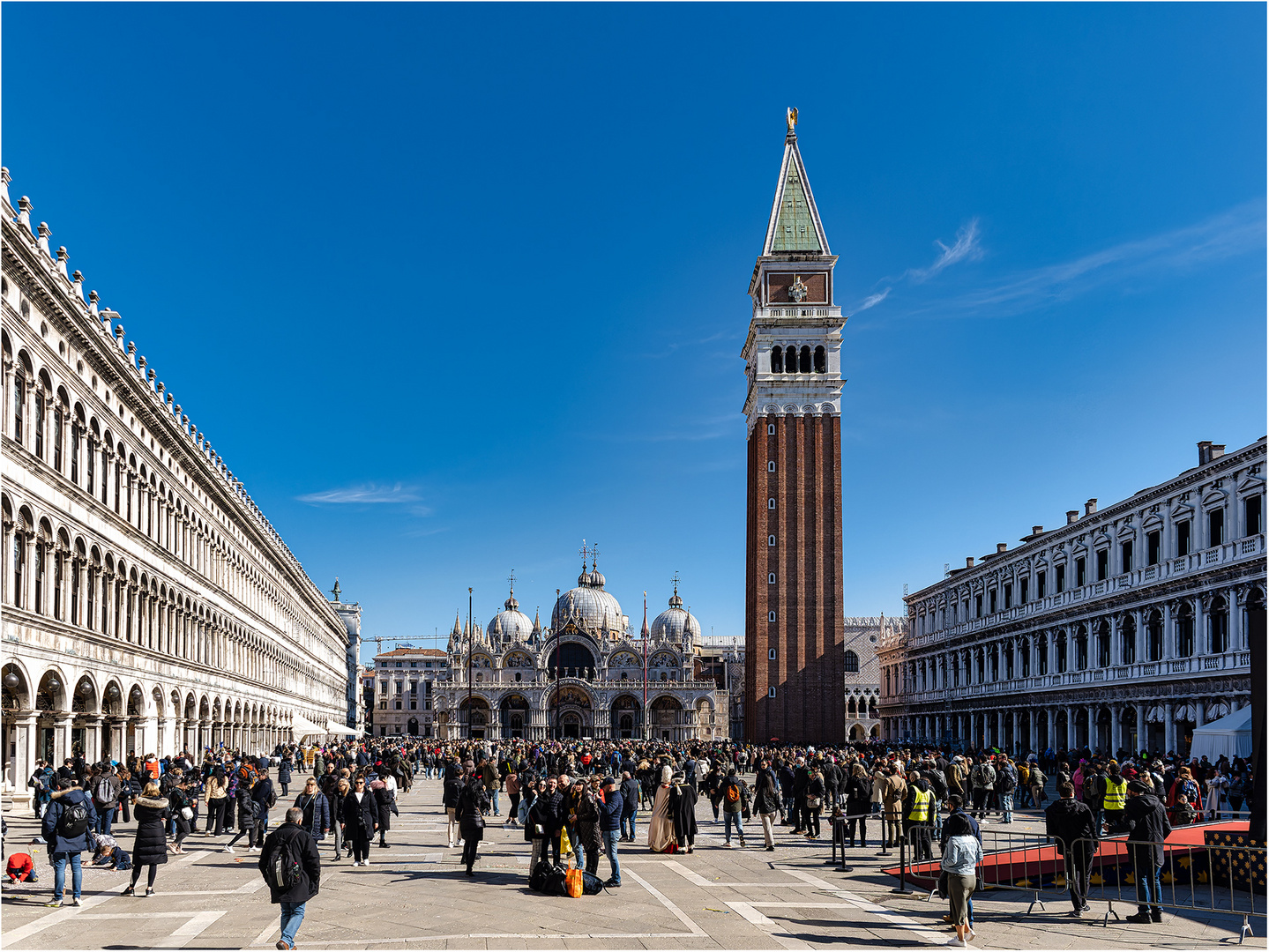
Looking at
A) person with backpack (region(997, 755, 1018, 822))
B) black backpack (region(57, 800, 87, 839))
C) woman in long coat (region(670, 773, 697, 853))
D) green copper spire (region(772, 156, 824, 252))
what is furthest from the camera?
green copper spire (region(772, 156, 824, 252))

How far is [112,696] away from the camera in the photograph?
1286 inches

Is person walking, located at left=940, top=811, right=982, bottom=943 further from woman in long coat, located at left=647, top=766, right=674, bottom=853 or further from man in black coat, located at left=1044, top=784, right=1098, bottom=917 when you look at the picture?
woman in long coat, located at left=647, top=766, right=674, bottom=853

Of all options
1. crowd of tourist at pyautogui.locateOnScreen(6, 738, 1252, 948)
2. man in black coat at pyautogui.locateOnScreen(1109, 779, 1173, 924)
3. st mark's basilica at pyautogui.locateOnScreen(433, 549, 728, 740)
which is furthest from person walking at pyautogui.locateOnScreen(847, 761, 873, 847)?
st mark's basilica at pyautogui.locateOnScreen(433, 549, 728, 740)

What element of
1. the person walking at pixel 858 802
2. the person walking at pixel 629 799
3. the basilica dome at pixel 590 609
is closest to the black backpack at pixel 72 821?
the person walking at pixel 629 799

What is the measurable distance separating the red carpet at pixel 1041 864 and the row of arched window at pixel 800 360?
63.2m

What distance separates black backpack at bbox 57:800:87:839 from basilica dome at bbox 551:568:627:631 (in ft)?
Answer: 399

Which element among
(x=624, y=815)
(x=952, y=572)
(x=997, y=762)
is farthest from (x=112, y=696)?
(x=952, y=572)

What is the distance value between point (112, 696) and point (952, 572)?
46.6m

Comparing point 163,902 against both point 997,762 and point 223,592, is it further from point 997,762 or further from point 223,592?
point 223,592

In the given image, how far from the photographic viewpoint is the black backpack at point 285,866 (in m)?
11.8

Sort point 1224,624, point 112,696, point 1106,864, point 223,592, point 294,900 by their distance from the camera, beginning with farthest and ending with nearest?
point 223,592 < point 1224,624 < point 112,696 < point 1106,864 < point 294,900

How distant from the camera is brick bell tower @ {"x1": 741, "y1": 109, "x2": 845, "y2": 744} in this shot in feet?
249

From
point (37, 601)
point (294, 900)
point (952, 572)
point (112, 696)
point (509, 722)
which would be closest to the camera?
point (294, 900)

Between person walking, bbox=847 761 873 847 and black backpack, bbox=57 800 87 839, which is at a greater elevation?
black backpack, bbox=57 800 87 839
